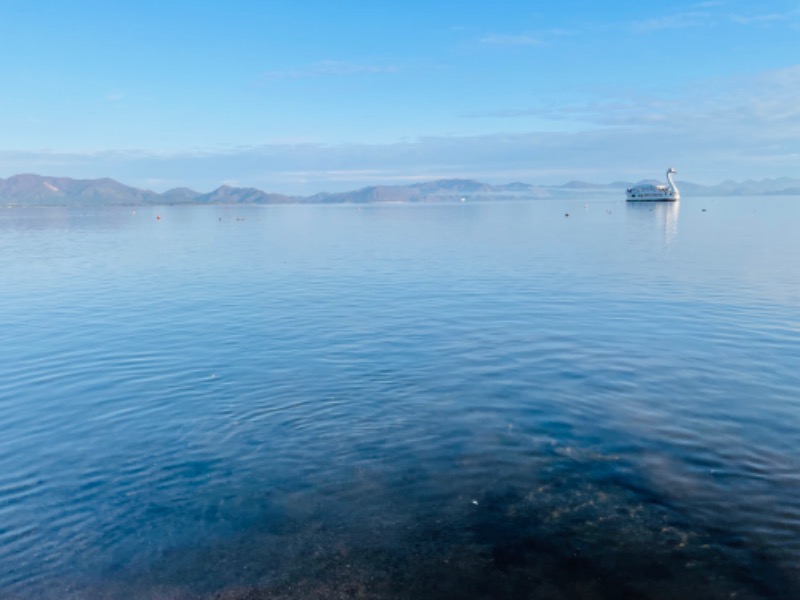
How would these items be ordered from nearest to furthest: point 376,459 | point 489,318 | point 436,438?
point 376,459 → point 436,438 → point 489,318

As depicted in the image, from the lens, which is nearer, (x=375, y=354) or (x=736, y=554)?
(x=736, y=554)

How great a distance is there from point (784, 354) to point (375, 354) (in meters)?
20.4

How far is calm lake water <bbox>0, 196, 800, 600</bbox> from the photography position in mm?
12406

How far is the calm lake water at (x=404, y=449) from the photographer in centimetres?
1241

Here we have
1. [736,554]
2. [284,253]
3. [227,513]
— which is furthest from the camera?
[284,253]

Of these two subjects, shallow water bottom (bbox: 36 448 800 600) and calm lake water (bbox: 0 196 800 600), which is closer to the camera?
shallow water bottom (bbox: 36 448 800 600)

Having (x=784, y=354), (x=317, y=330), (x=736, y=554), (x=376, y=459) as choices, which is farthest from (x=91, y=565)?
(x=784, y=354)

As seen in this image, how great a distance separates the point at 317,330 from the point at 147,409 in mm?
13462

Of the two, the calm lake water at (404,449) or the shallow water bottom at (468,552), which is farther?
the calm lake water at (404,449)

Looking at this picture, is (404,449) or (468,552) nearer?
(468,552)

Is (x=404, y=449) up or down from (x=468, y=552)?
up

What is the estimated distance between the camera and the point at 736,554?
41.1ft

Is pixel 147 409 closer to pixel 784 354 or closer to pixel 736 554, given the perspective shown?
pixel 736 554

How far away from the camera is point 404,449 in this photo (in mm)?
18094
